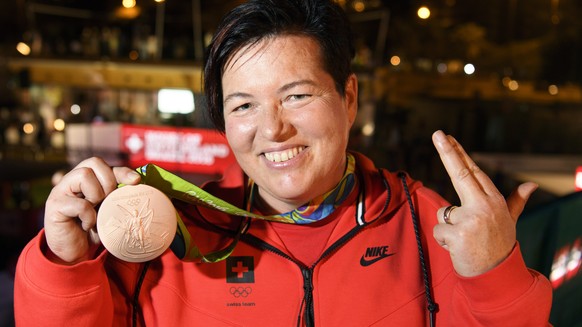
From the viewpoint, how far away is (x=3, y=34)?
7.34 m

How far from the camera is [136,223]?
102 centimetres

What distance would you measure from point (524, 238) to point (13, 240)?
3541 millimetres

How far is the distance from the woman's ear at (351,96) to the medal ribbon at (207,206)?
168 millimetres

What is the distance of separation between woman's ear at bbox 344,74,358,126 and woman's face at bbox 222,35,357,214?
0.11 m

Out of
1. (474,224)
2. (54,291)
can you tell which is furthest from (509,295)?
(54,291)

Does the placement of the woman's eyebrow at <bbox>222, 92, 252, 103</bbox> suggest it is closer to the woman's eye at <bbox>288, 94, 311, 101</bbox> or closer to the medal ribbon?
the woman's eye at <bbox>288, 94, 311, 101</bbox>

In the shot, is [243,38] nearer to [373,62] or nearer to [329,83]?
[329,83]

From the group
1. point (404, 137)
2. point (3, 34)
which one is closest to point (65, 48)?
point (3, 34)

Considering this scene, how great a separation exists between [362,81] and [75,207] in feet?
20.7

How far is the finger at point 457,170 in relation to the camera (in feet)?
3.32

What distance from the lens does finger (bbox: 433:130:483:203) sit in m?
1.01

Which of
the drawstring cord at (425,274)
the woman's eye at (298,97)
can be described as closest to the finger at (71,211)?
the woman's eye at (298,97)

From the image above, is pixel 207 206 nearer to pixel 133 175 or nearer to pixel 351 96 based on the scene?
pixel 133 175

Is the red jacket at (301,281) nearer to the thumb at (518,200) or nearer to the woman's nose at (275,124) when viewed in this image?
the thumb at (518,200)
